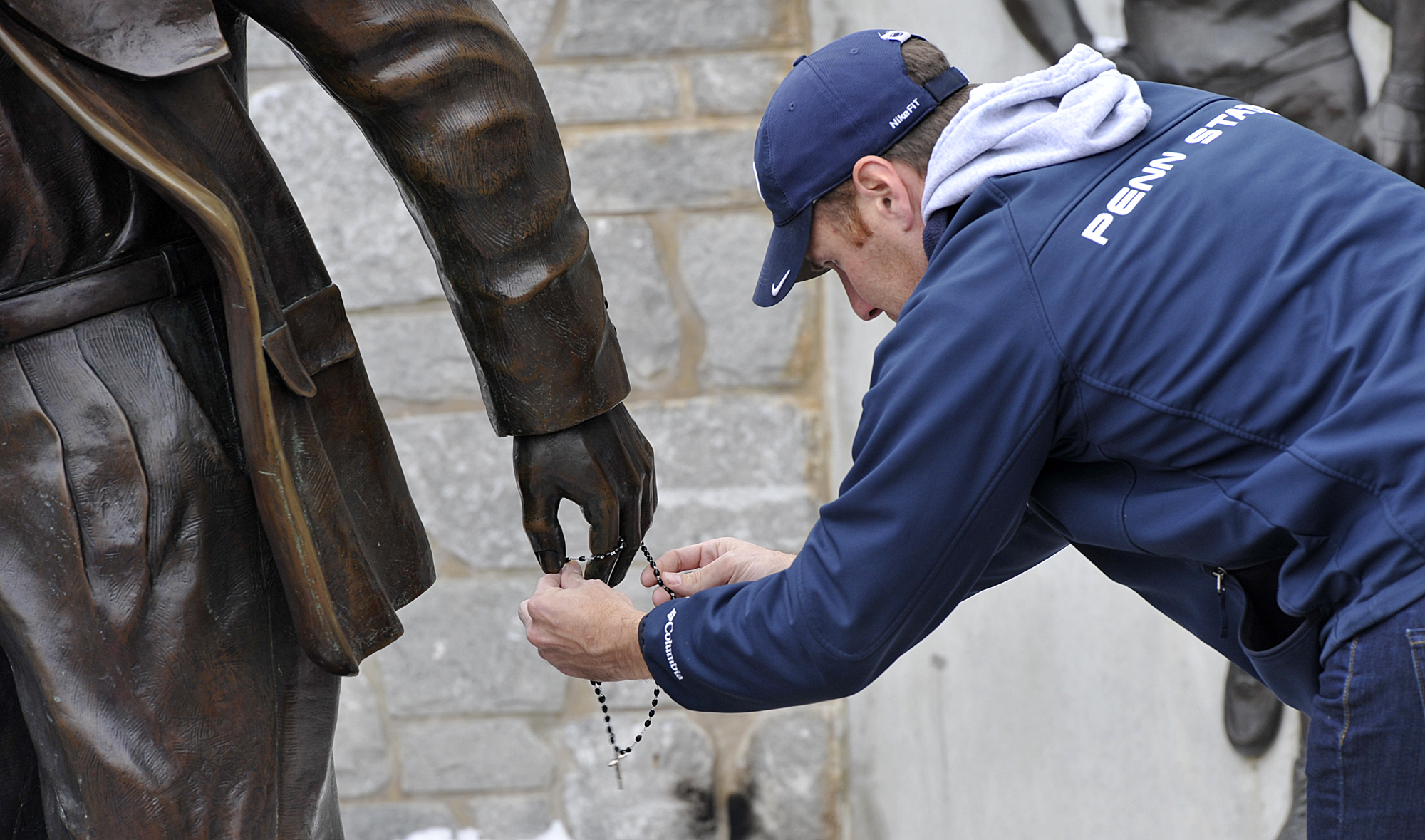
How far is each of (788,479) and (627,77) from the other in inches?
30.1

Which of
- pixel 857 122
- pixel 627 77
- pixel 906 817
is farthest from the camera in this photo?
pixel 906 817

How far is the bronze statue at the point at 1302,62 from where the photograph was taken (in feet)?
5.98

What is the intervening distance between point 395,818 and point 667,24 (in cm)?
153

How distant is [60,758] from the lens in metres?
0.86

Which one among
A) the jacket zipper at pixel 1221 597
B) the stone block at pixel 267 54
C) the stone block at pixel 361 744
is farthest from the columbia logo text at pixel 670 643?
the stone block at pixel 267 54

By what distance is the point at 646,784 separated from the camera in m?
2.19

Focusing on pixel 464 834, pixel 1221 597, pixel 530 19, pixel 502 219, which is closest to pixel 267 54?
pixel 530 19

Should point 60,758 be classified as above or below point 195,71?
below

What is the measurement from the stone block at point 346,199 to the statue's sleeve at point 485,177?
1.08 meters

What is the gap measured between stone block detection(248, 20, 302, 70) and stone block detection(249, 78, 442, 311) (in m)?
0.04

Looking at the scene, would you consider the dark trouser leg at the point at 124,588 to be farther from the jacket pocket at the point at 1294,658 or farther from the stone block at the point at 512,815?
the stone block at the point at 512,815

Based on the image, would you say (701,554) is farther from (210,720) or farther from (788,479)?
(788,479)

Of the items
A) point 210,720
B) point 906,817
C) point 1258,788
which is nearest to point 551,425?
point 210,720

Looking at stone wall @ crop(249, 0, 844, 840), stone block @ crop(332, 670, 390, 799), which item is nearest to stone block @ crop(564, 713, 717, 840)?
stone wall @ crop(249, 0, 844, 840)
